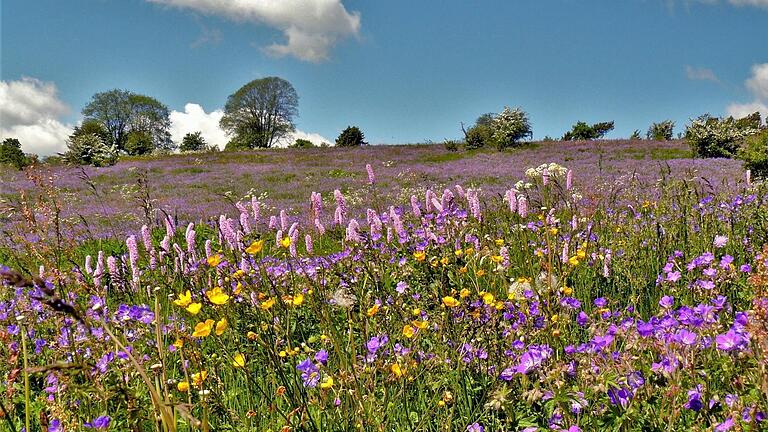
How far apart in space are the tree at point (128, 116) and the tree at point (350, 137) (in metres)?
38.2

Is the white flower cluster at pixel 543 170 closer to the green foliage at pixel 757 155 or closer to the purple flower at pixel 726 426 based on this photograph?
the purple flower at pixel 726 426

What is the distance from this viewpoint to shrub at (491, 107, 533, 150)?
35.4m

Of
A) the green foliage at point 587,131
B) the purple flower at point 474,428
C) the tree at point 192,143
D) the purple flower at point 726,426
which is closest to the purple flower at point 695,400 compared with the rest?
the purple flower at point 726,426

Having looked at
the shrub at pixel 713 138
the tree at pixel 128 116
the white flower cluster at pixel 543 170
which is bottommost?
the white flower cluster at pixel 543 170

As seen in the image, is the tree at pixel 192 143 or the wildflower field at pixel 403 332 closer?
the wildflower field at pixel 403 332

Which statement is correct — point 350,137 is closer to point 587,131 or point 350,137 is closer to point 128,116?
point 587,131

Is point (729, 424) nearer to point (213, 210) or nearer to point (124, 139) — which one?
point (213, 210)

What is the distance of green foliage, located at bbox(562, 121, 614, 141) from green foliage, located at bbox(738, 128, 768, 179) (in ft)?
132

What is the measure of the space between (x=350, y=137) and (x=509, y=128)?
67.8 ft

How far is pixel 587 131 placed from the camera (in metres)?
51.8

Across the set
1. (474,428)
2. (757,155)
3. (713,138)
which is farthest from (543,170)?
(713,138)

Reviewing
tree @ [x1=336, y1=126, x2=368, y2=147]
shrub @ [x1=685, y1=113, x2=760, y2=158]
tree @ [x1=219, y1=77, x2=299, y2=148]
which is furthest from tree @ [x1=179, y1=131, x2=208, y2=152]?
shrub @ [x1=685, y1=113, x2=760, y2=158]

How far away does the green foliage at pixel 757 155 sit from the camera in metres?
12.0

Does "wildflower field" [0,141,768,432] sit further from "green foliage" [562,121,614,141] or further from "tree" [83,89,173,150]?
"tree" [83,89,173,150]
